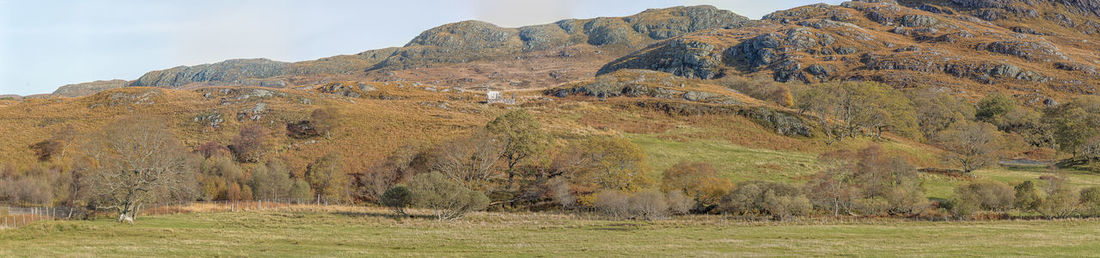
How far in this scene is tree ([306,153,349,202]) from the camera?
217ft

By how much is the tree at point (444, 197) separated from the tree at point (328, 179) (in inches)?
712

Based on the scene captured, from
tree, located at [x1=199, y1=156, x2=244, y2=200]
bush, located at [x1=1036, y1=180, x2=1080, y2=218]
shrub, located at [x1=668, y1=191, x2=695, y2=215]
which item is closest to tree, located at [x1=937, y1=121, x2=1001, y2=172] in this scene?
bush, located at [x1=1036, y1=180, x2=1080, y2=218]

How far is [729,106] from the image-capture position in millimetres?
117000

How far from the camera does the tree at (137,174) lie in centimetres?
4841

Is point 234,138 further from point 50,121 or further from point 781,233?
point 781,233

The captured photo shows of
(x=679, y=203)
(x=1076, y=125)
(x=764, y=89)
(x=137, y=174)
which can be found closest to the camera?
(x=137, y=174)

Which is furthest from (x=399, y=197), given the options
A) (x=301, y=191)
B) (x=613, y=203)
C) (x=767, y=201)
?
(x=767, y=201)

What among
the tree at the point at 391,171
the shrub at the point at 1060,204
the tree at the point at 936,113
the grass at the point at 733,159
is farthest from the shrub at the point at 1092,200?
the tree at the point at 936,113

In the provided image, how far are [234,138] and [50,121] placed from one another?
114 ft

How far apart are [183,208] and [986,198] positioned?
79.6 m

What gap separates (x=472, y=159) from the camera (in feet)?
234

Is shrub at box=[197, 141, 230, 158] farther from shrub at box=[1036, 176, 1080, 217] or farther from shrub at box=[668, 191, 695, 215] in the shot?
shrub at box=[1036, 176, 1080, 217]

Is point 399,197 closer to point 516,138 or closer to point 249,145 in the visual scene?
point 516,138

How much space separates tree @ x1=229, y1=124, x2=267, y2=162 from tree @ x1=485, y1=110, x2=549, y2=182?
108ft
